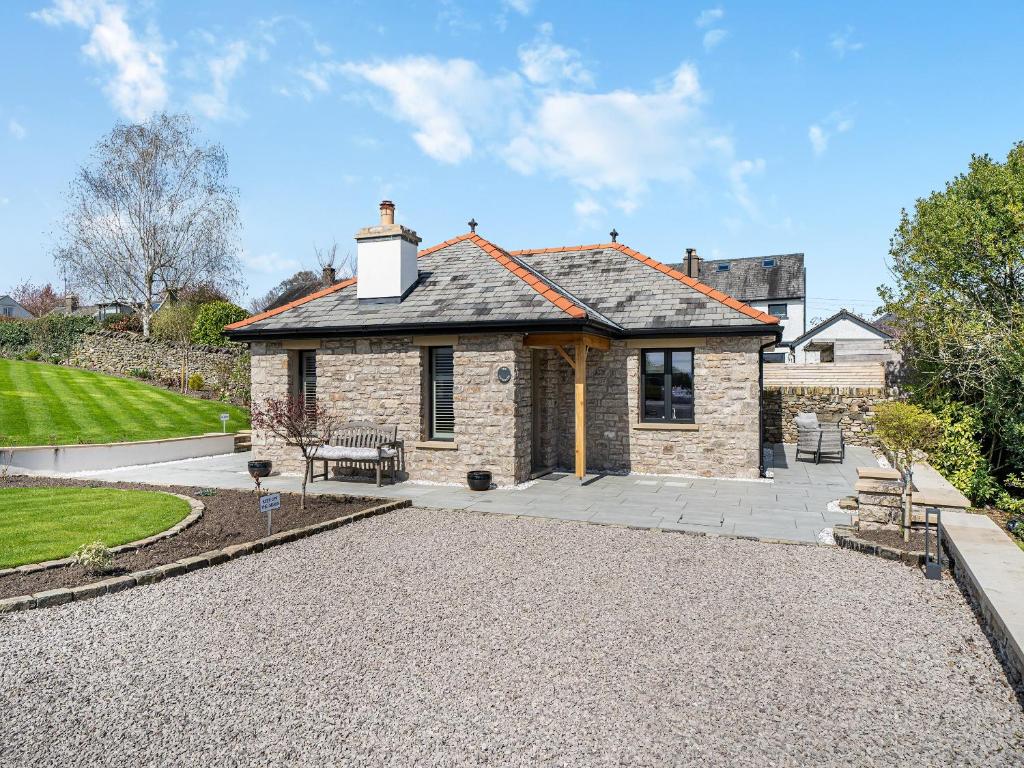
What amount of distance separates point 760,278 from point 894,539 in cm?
4188

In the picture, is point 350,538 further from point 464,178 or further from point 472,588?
point 464,178

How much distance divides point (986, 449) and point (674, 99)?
1134 centimetres

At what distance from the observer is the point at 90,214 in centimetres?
3172

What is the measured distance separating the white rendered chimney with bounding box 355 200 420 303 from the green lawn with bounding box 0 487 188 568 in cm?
603

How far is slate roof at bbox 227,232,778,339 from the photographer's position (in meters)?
12.0

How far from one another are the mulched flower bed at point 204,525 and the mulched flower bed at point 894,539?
7.36 m

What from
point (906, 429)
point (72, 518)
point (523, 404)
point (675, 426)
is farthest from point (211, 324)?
point (906, 429)

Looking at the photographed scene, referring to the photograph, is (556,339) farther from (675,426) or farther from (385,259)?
(385,259)

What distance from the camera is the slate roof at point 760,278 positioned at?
145 ft

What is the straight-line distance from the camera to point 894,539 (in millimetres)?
7652

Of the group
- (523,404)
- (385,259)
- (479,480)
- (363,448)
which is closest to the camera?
(479,480)

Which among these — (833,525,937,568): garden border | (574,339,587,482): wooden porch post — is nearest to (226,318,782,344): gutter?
(574,339,587,482): wooden porch post

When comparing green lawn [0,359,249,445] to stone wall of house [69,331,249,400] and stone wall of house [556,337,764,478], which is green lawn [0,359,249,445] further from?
stone wall of house [556,337,764,478]

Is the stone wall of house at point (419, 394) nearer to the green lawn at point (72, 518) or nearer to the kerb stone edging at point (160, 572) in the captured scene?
the kerb stone edging at point (160, 572)
